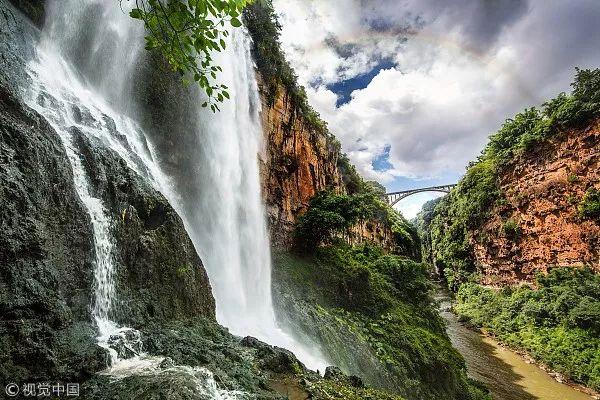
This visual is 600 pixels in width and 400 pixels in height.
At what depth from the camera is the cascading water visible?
684cm

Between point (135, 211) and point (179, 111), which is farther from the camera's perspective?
point (179, 111)

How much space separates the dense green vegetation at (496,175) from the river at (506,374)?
1051 cm

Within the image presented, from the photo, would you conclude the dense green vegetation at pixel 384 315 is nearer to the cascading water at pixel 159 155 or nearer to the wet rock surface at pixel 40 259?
the cascading water at pixel 159 155

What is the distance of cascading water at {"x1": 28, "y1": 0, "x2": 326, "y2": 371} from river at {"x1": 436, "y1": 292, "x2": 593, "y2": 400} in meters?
10.9

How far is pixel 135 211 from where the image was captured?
6719 mm

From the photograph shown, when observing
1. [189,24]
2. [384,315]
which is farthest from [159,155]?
[384,315]

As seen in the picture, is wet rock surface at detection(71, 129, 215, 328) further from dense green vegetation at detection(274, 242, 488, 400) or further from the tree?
dense green vegetation at detection(274, 242, 488, 400)

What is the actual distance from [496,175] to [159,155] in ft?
97.7

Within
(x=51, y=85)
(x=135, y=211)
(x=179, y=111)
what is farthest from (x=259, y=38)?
(x=135, y=211)

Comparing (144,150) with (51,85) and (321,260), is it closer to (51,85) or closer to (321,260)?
(51,85)

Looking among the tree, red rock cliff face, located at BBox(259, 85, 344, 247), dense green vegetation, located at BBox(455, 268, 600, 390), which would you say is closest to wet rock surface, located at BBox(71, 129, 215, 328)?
the tree

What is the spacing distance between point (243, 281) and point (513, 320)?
2020cm

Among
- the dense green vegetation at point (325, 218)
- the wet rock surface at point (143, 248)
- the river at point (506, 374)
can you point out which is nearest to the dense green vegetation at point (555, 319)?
the river at point (506, 374)

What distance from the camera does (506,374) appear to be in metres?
17.0
